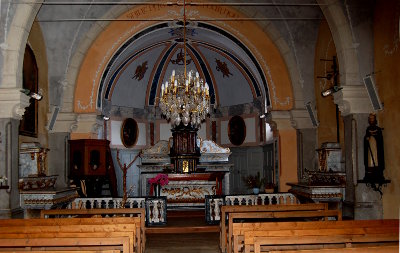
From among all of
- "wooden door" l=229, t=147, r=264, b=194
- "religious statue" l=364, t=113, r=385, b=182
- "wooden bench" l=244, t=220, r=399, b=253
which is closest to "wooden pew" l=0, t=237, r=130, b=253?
"wooden bench" l=244, t=220, r=399, b=253

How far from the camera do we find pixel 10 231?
4.66 metres

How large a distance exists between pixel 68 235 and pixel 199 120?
208 inches

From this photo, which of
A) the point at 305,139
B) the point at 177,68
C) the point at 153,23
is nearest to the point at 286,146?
the point at 305,139

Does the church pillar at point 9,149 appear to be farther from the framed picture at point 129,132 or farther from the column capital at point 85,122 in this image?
the framed picture at point 129,132

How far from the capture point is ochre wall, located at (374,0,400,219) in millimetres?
7188

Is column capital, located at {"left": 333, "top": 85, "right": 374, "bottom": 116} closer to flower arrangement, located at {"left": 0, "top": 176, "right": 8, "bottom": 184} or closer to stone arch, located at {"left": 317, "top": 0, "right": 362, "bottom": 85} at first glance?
stone arch, located at {"left": 317, "top": 0, "right": 362, "bottom": 85}

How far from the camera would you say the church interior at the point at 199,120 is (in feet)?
23.0

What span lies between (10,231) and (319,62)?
317 inches

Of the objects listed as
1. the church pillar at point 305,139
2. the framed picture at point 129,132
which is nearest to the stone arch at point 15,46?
the church pillar at point 305,139

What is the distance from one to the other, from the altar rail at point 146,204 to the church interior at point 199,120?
3 cm

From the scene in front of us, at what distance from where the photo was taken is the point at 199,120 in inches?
373

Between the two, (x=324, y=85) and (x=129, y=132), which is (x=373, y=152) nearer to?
(x=324, y=85)

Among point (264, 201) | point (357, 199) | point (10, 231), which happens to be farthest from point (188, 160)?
point (10, 231)

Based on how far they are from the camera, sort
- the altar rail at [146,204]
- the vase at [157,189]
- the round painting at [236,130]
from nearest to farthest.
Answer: the altar rail at [146,204] < the vase at [157,189] < the round painting at [236,130]
